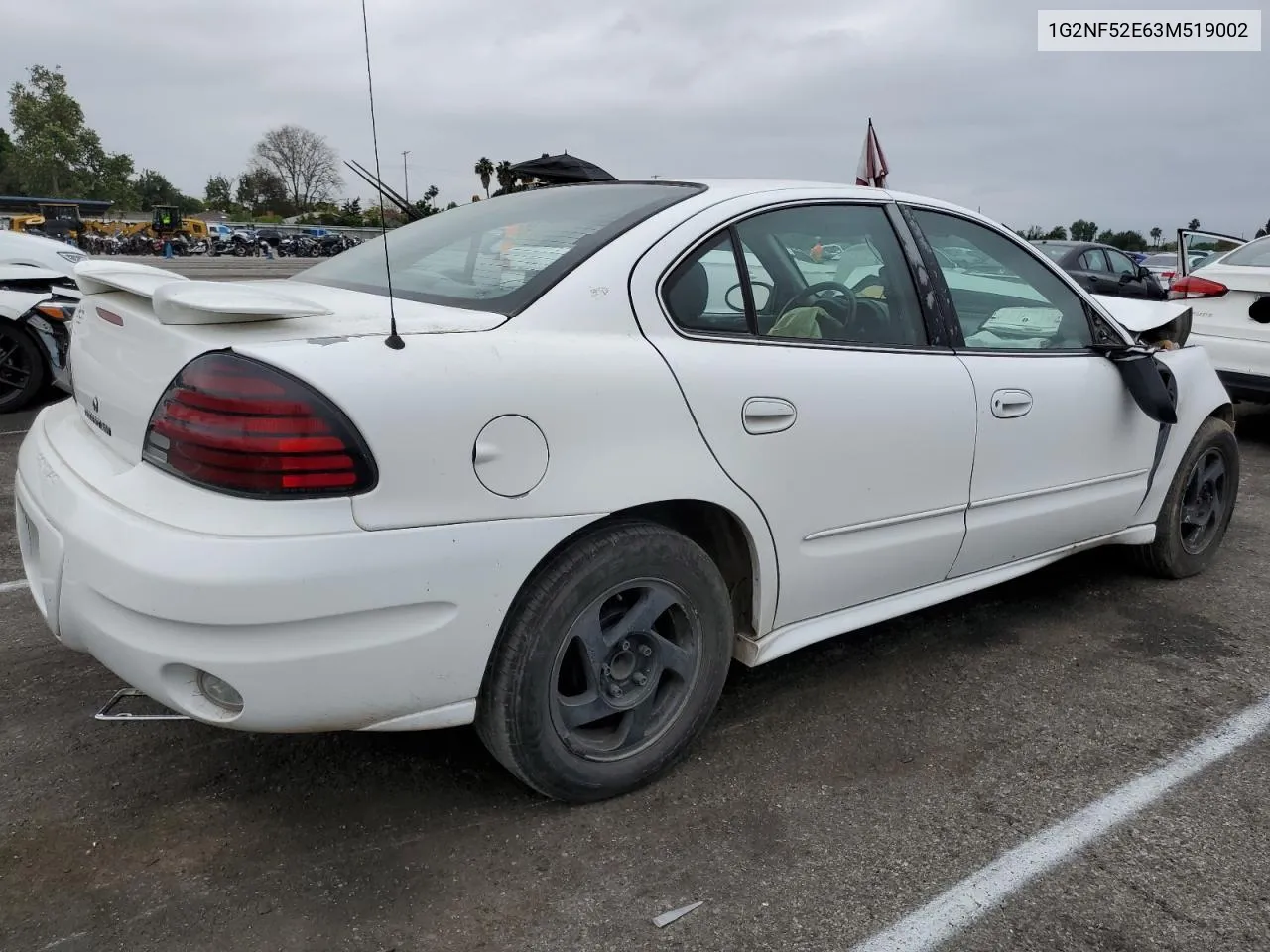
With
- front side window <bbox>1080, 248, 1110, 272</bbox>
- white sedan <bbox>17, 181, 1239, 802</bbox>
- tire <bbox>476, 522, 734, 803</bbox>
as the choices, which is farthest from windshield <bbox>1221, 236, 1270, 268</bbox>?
front side window <bbox>1080, 248, 1110, 272</bbox>

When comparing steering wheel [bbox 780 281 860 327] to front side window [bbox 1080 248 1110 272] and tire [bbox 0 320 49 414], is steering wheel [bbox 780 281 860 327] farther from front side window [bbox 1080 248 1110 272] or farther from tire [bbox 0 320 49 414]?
front side window [bbox 1080 248 1110 272]

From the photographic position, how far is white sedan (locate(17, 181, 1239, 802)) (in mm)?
1875

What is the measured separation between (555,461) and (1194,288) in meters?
6.16

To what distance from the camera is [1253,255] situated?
666cm

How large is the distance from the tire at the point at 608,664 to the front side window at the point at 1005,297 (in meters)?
1.29

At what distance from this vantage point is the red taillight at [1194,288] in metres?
6.57

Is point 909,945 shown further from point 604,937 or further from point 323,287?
point 323,287

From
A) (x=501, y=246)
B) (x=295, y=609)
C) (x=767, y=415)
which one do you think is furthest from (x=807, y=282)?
(x=295, y=609)

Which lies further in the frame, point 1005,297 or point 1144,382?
point 1144,382

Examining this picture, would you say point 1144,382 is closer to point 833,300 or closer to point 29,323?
point 833,300

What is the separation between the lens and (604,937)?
1.97 m

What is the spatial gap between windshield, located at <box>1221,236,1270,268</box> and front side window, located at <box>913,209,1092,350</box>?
4.02m

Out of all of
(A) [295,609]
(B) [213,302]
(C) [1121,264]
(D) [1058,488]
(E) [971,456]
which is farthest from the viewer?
(C) [1121,264]

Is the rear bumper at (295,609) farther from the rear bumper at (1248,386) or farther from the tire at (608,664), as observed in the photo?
the rear bumper at (1248,386)
